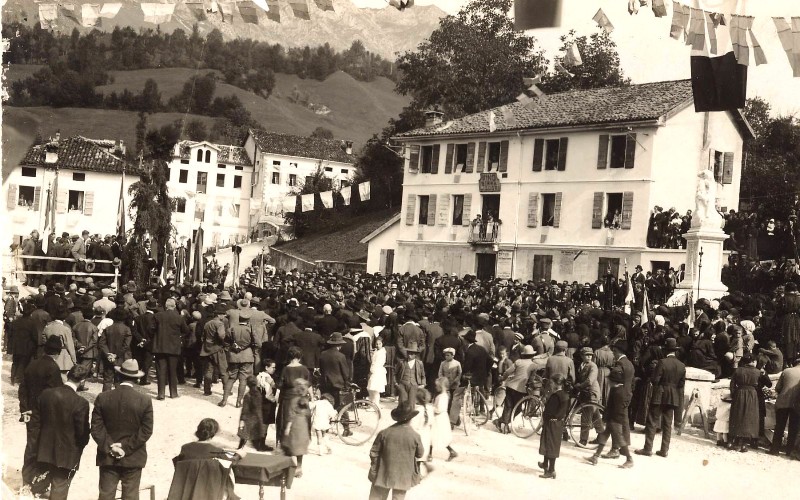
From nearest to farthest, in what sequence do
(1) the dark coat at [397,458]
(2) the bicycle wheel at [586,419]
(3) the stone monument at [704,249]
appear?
1. (1) the dark coat at [397,458]
2. (2) the bicycle wheel at [586,419]
3. (3) the stone monument at [704,249]

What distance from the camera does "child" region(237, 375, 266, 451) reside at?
12.5m

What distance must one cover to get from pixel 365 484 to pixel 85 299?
934 centimetres

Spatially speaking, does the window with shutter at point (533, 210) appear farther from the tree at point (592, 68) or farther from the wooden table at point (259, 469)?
the wooden table at point (259, 469)

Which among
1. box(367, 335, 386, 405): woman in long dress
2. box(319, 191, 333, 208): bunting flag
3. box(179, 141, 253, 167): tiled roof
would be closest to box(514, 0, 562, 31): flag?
box(367, 335, 386, 405): woman in long dress

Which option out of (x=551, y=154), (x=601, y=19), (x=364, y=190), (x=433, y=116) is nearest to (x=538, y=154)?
(x=551, y=154)

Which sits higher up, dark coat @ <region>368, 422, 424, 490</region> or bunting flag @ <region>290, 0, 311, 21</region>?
bunting flag @ <region>290, 0, 311, 21</region>

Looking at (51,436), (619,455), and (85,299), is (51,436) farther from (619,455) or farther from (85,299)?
(85,299)

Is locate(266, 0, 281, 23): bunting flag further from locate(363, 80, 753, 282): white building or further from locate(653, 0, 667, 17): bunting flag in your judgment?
locate(363, 80, 753, 282): white building

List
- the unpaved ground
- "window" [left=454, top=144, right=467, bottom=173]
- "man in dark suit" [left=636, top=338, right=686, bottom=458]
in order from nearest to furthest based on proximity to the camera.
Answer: the unpaved ground → "man in dark suit" [left=636, top=338, right=686, bottom=458] → "window" [left=454, top=144, right=467, bottom=173]

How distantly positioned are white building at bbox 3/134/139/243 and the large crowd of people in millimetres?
Answer: 32158

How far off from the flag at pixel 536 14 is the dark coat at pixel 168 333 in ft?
23.7

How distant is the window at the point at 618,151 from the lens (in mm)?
34250

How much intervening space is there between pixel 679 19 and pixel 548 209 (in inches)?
930

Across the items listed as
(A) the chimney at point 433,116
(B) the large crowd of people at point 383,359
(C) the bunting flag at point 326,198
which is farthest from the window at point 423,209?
(B) the large crowd of people at point 383,359
